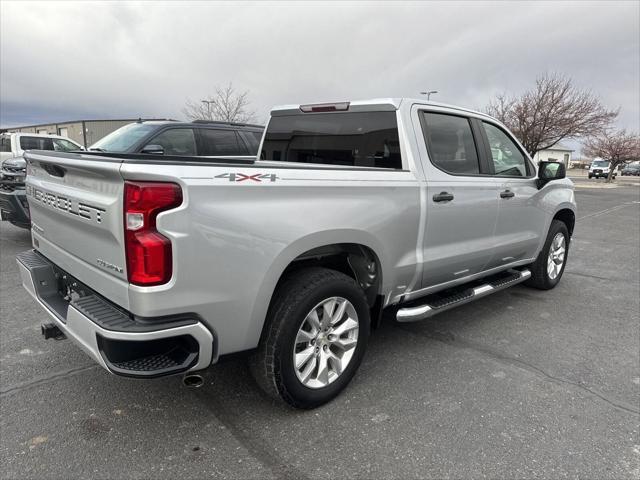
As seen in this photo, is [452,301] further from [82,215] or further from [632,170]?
[632,170]

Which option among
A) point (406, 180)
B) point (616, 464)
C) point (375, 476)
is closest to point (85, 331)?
point (375, 476)

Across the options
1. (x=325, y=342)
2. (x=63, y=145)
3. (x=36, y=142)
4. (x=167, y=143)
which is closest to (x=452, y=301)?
(x=325, y=342)

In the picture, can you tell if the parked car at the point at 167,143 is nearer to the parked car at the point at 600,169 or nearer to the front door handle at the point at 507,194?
the front door handle at the point at 507,194

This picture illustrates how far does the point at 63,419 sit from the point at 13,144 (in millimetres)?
11683

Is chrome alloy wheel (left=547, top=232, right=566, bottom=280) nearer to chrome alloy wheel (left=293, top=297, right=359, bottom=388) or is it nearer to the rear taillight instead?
chrome alloy wheel (left=293, top=297, right=359, bottom=388)

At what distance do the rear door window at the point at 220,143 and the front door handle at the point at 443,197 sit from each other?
5.10 meters

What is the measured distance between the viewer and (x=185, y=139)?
7.50m

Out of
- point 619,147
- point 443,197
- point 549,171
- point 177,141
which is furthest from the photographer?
point 619,147

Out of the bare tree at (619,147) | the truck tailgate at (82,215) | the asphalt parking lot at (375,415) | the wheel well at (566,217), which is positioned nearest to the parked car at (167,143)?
the asphalt parking lot at (375,415)

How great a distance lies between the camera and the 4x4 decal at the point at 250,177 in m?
2.20

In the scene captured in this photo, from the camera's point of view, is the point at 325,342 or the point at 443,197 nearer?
the point at 325,342

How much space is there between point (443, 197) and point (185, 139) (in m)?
5.33

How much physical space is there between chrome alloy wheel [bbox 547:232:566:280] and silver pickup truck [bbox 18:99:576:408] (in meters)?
1.24

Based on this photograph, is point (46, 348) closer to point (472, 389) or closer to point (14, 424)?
point (14, 424)
